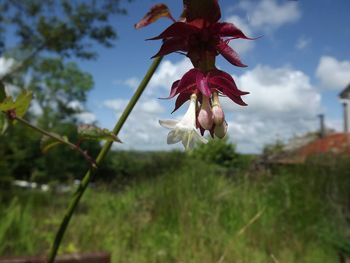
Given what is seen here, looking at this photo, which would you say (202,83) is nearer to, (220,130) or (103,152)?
(220,130)

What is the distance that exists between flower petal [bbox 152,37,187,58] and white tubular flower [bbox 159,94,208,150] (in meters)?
0.04

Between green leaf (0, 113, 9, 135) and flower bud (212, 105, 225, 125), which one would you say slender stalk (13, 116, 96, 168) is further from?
flower bud (212, 105, 225, 125)

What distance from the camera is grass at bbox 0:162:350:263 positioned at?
12.1 feet

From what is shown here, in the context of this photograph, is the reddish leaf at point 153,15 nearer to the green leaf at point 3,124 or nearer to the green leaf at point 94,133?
the green leaf at point 94,133

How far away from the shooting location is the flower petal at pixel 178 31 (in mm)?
366

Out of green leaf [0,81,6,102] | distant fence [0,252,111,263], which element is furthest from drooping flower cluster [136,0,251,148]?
distant fence [0,252,111,263]

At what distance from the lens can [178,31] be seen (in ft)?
1.22

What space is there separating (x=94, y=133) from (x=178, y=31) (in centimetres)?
26

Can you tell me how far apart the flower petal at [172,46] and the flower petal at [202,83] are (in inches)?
1.1

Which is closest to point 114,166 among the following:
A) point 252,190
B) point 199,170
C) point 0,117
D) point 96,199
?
point 96,199

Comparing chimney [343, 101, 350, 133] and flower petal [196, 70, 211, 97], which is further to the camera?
chimney [343, 101, 350, 133]

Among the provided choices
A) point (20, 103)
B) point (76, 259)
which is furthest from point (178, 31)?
point (76, 259)

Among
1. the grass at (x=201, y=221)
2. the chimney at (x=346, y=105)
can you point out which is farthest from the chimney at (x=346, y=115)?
the grass at (x=201, y=221)

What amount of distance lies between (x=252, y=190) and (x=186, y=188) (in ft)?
3.19
